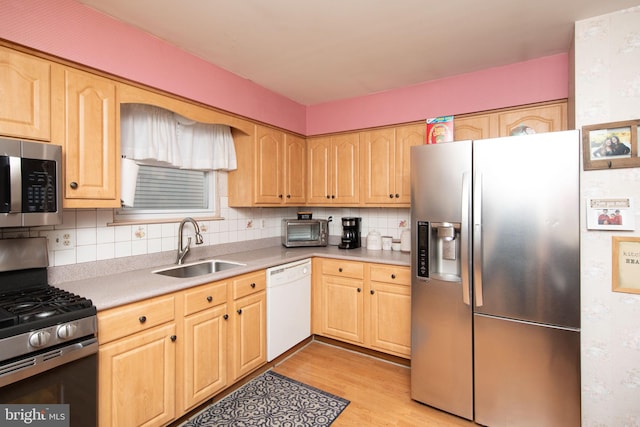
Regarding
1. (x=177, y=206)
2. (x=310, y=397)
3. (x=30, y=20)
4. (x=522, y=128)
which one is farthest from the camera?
(x=177, y=206)

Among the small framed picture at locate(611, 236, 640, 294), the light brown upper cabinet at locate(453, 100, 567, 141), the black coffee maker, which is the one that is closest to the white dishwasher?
the black coffee maker

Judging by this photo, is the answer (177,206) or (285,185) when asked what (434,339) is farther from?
(177,206)

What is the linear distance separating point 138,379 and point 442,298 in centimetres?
183

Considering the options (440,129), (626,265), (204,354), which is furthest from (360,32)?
(204,354)

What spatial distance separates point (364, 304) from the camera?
9.12 ft

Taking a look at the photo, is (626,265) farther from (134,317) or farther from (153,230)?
(153,230)

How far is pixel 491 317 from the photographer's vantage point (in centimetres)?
192

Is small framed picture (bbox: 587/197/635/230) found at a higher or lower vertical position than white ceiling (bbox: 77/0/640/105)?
lower

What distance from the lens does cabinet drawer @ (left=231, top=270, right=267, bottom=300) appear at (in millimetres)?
2223

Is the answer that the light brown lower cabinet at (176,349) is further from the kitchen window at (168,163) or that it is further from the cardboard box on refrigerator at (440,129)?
the cardboard box on refrigerator at (440,129)

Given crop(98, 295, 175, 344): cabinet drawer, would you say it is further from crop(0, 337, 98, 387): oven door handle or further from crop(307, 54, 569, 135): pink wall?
crop(307, 54, 569, 135): pink wall

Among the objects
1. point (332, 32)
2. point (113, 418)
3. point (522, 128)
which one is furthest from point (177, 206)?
point (522, 128)

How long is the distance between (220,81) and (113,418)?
7.48 ft

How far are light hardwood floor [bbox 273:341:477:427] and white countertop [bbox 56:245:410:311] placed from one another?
0.89 m
